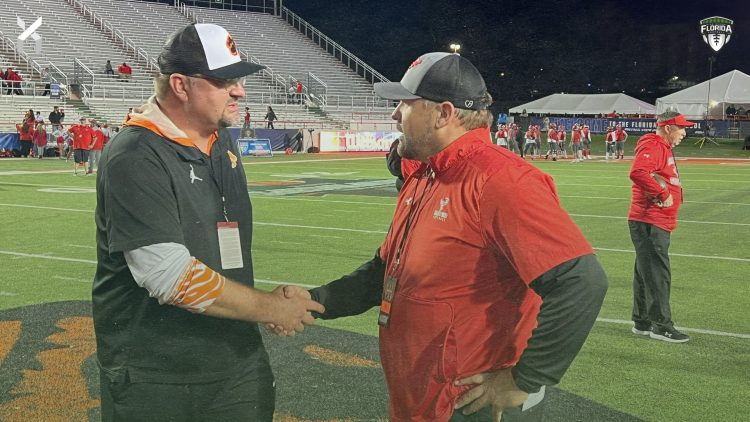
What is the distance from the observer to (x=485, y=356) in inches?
107

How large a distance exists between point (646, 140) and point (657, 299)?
1.37 m

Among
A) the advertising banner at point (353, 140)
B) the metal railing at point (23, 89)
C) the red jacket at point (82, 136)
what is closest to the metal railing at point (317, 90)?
the advertising banner at point (353, 140)

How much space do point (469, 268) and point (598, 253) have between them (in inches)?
364

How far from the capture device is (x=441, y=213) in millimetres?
2723

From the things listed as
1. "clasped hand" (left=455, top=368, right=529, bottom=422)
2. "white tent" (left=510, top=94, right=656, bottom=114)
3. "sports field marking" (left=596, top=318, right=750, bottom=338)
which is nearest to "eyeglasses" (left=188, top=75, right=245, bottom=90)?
"clasped hand" (left=455, top=368, right=529, bottom=422)

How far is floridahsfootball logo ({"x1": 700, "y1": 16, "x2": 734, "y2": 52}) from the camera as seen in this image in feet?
214

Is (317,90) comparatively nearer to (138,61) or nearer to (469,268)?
(138,61)

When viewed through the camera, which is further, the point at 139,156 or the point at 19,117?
the point at 19,117

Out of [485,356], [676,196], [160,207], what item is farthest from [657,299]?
[160,207]

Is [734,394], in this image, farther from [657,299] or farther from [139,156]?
[139,156]

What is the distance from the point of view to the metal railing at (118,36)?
4806 centimetres

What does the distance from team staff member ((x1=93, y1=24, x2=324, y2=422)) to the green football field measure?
270cm

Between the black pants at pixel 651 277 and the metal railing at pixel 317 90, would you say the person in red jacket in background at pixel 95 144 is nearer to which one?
the black pants at pixel 651 277

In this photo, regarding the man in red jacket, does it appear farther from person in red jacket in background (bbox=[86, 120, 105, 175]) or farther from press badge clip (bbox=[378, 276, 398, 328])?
person in red jacket in background (bbox=[86, 120, 105, 175])
